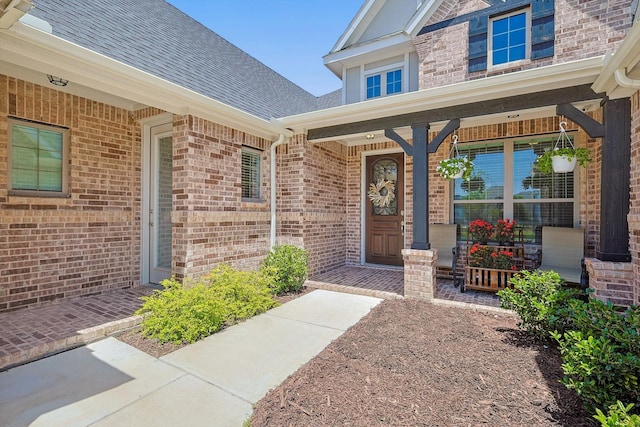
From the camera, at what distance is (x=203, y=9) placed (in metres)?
7.95

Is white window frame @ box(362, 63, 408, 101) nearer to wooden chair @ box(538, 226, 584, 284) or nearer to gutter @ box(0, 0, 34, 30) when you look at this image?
wooden chair @ box(538, 226, 584, 284)

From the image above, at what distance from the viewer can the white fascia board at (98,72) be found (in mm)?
2668

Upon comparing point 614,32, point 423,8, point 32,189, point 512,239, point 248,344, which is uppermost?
point 423,8

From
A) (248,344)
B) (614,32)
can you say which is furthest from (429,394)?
(614,32)

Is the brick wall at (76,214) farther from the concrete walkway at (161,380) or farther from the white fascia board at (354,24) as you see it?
the white fascia board at (354,24)

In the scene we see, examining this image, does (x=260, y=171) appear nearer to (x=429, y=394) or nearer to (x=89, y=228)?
(x=89, y=228)

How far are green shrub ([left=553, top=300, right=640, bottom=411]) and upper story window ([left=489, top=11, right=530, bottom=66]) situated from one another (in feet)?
15.7

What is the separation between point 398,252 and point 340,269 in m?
1.32

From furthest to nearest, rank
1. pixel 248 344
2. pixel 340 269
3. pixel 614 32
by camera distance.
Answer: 1. pixel 340 269
2. pixel 614 32
3. pixel 248 344

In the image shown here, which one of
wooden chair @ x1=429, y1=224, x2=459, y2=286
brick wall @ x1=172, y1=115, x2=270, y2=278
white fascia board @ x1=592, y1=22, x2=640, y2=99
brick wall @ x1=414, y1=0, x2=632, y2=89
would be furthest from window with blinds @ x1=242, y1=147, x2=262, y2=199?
white fascia board @ x1=592, y1=22, x2=640, y2=99

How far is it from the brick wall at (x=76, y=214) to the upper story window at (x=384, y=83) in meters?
4.65

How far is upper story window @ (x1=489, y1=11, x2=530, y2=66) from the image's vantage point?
532cm

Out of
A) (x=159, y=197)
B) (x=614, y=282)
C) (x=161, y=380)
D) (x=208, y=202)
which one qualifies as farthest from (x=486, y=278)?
(x=159, y=197)

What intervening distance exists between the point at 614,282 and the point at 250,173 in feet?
17.2
